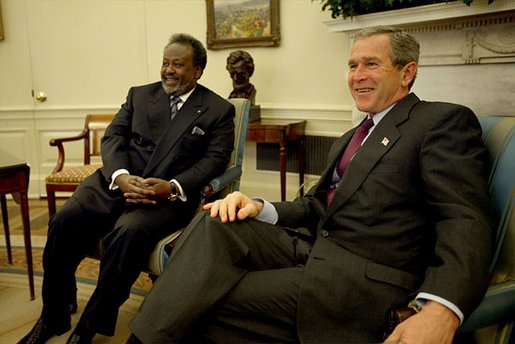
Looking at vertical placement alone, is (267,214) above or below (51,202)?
above

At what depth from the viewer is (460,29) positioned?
251 centimetres

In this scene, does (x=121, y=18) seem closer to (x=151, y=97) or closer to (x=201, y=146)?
(x=151, y=97)

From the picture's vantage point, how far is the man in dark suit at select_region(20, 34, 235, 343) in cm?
171

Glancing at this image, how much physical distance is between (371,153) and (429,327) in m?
0.52

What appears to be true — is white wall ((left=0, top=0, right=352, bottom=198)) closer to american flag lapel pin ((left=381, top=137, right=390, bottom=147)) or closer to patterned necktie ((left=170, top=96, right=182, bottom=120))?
patterned necktie ((left=170, top=96, right=182, bottom=120))

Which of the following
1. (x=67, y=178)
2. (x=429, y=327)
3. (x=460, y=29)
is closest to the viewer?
(x=429, y=327)

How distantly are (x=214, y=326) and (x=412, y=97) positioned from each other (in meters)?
0.89

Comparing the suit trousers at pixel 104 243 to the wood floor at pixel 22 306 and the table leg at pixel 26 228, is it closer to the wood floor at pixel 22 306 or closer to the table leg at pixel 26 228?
the wood floor at pixel 22 306

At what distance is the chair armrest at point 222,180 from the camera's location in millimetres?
2033

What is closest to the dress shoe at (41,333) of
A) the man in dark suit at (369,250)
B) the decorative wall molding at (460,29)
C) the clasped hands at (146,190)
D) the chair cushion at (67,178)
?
the clasped hands at (146,190)

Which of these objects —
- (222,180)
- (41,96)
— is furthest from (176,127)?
(41,96)

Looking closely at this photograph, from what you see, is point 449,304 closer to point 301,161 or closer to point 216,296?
point 216,296

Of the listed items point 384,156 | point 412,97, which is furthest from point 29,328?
point 412,97

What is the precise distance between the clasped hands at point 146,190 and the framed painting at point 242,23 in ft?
6.68
